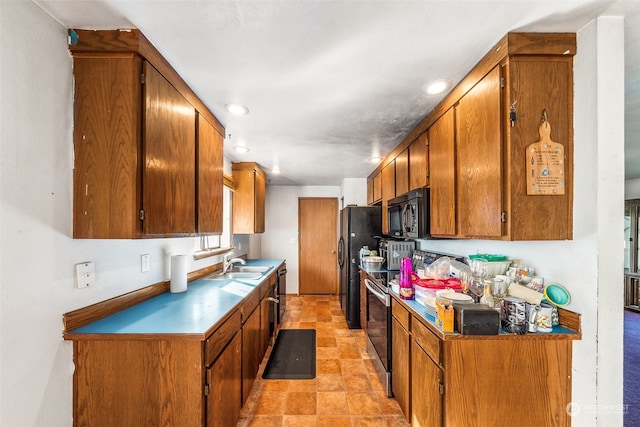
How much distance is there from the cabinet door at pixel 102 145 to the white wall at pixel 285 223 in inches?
170

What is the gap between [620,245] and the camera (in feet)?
3.86

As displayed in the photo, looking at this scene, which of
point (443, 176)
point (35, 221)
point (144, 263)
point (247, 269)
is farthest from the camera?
point (247, 269)

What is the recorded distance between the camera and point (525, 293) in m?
1.42

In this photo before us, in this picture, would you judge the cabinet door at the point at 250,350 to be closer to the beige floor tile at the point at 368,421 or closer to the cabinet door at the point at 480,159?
the beige floor tile at the point at 368,421

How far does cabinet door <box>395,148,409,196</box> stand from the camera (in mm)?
2707

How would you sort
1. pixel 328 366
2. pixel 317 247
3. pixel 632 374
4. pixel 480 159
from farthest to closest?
1. pixel 317 247
2. pixel 328 366
3. pixel 632 374
4. pixel 480 159

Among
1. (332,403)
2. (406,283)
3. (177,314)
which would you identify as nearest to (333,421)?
(332,403)

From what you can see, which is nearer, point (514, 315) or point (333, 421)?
point (514, 315)

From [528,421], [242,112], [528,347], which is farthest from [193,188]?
[528,421]

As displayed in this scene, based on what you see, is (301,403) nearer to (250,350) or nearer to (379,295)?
(250,350)

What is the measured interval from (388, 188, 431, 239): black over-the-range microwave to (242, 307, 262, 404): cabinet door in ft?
4.95

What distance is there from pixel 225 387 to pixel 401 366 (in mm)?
1215

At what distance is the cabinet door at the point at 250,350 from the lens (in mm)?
2004

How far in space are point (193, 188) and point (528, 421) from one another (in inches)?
87.8
